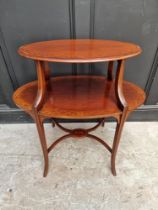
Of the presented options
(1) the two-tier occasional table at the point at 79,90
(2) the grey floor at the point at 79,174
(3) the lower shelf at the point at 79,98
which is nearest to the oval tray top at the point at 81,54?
(1) the two-tier occasional table at the point at 79,90

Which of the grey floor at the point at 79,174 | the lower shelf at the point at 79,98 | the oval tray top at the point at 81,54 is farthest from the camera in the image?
the grey floor at the point at 79,174

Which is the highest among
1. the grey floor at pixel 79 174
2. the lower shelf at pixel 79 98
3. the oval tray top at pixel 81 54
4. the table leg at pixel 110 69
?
the oval tray top at pixel 81 54

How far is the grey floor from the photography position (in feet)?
3.36

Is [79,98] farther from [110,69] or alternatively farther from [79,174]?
[79,174]

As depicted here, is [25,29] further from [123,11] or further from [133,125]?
[133,125]

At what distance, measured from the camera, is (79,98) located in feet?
3.08

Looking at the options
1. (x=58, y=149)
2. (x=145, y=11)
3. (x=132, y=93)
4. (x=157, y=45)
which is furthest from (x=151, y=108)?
(x=58, y=149)

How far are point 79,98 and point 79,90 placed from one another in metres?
0.10

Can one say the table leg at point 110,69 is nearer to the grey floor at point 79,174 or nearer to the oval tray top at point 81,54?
the oval tray top at point 81,54

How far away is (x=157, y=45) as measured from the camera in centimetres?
123

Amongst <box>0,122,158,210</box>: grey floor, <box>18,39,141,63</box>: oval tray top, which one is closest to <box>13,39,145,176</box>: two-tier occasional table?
<box>18,39,141,63</box>: oval tray top

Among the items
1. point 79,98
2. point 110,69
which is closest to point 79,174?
point 79,98

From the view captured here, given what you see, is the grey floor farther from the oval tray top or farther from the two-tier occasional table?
the oval tray top

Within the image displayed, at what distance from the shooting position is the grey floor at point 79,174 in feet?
3.36
